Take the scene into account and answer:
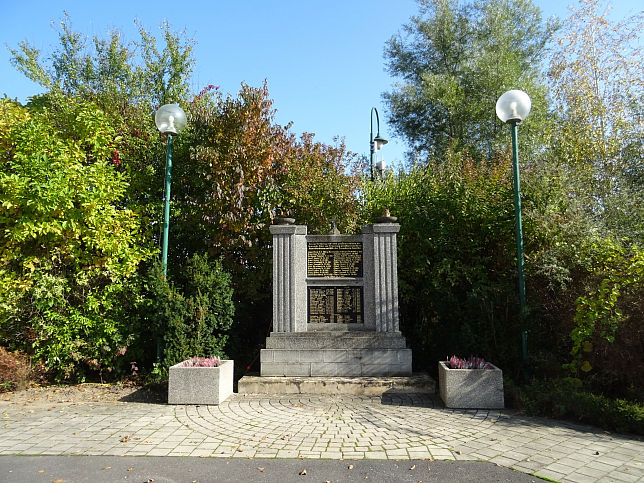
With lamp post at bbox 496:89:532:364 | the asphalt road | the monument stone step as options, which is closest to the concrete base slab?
the monument stone step

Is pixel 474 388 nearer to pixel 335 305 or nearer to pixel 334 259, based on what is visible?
pixel 335 305

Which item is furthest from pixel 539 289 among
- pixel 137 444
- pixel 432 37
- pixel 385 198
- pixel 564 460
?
pixel 432 37

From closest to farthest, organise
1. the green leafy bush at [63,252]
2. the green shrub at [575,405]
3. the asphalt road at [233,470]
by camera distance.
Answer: the asphalt road at [233,470]
the green shrub at [575,405]
the green leafy bush at [63,252]

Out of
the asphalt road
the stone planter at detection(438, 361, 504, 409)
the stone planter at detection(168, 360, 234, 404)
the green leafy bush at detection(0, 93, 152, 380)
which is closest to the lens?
the asphalt road

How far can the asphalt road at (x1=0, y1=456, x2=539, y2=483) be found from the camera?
3879mm

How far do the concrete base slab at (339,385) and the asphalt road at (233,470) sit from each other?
277cm

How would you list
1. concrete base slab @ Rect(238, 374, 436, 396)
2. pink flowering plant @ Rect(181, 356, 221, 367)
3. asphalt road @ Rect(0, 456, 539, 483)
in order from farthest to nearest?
concrete base slab @ Rect(238, 374, 436, 396) < pink flowering plant @ Rect(181, 356, 221, 367) < asphalt road @ Rect(0, 456, 539, 483)

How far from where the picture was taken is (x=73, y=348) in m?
7.81

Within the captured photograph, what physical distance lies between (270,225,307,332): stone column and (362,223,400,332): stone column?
4.04 feet

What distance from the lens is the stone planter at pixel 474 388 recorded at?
6188mm

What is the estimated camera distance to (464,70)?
1891 centimetres

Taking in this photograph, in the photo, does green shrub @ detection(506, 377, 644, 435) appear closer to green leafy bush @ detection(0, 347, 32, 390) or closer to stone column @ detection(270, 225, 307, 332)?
stone column @ detection(270, 225, 307, 332)

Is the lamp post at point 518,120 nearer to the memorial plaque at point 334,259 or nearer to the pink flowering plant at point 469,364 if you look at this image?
the pink flowering plant at point 469,364

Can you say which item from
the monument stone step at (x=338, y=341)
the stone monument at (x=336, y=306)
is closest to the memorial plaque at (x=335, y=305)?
the stone monument at (x=336, y=306)
